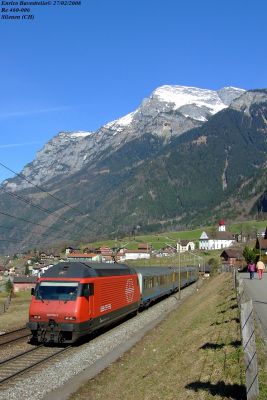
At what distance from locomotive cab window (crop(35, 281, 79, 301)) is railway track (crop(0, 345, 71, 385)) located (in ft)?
7.46

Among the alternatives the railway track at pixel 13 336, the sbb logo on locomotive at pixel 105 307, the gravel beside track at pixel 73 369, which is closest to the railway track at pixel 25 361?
the gravel beside track at pixel 73 369

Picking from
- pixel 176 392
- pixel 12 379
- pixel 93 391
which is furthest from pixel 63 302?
pixel 176 392

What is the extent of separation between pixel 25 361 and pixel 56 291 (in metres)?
4.48

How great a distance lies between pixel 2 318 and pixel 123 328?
11.5 m

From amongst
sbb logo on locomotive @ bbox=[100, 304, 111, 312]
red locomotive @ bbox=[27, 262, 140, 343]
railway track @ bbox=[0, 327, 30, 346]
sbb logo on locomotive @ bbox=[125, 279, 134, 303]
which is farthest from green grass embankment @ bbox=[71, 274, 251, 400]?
sbb logo on locomotive @ bbox=[125, 279, 134, 303]

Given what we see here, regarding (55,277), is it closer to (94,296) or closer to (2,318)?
(94,296)

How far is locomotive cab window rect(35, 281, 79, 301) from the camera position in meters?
24.1

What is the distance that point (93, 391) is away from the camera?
1599 cm

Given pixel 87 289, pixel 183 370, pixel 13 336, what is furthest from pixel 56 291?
pixel 183 370

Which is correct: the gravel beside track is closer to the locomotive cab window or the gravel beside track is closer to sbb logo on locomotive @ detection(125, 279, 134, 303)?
the locomotive cab window

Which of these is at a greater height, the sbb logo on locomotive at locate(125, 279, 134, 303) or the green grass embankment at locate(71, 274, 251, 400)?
the sbb logo on locomotive at locate(125, 279, 134, 303)

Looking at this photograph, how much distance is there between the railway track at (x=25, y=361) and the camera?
18.3m

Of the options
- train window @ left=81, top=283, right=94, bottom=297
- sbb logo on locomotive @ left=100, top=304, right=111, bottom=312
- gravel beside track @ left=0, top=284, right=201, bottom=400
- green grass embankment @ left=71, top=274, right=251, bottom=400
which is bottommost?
gravel beside track @ left=0, top=284, right=201, bottom=400

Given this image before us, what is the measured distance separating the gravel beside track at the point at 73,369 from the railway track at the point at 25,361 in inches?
16.3
